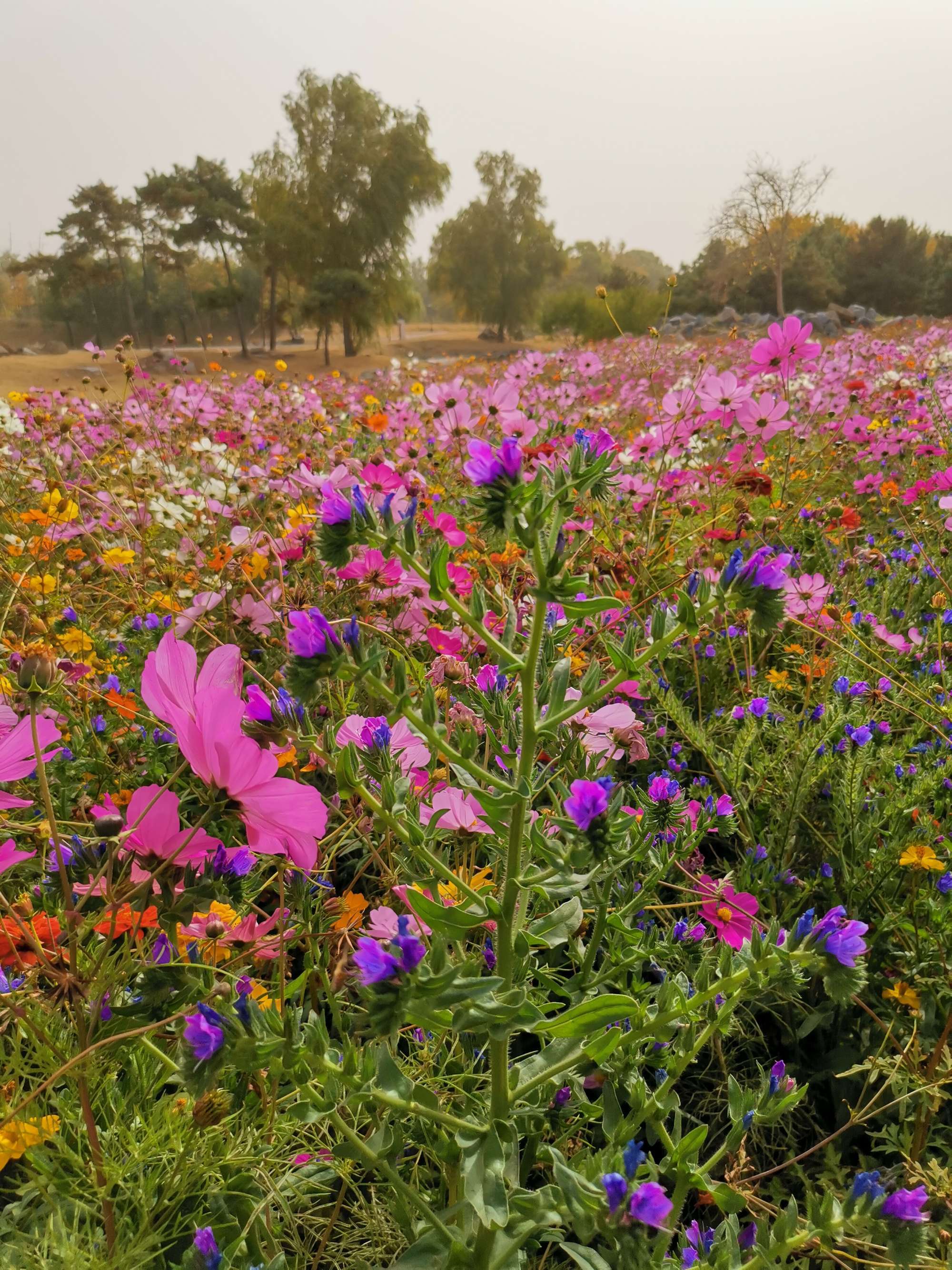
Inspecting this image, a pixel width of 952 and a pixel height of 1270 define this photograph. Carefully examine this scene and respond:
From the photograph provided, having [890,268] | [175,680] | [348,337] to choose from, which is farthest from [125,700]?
[890,268]

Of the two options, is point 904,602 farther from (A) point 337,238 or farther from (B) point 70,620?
(A) point 337,238

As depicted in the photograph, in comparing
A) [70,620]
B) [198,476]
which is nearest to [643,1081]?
[70,620]

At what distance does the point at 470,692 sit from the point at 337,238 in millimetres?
22299

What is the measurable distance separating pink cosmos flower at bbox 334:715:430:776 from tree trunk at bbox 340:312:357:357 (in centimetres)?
2130

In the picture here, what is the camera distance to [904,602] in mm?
1915

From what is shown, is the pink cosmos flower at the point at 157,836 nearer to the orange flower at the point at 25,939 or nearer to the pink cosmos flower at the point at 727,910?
the orange flower at the point at 25,939

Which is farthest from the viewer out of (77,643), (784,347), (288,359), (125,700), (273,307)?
(273,307)

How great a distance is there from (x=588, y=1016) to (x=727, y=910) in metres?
0.47

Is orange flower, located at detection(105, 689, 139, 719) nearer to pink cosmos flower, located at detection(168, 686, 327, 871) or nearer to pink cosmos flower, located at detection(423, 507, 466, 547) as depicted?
pink cosmos flower, located at detection(423, 507, 466, 547)

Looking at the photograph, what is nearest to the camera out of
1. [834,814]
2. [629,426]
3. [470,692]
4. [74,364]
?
[470,692]

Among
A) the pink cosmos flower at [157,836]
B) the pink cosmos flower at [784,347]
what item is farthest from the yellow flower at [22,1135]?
the pink cosmos flower at [784,347]

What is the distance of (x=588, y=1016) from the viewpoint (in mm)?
526

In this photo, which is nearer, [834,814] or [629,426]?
[834,814]

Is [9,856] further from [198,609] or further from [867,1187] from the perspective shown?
[198,609]
